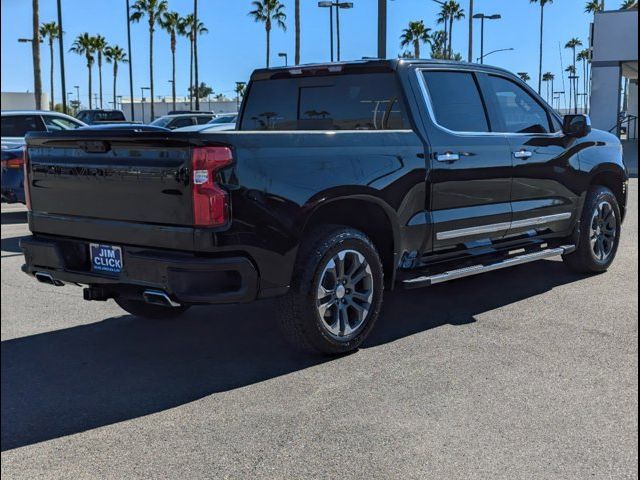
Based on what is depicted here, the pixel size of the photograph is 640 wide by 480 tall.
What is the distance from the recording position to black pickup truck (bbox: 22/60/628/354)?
4109 mm

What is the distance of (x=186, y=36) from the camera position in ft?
243

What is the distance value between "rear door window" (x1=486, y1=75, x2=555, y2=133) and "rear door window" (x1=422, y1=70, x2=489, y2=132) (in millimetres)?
201

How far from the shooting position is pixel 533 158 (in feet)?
20.4

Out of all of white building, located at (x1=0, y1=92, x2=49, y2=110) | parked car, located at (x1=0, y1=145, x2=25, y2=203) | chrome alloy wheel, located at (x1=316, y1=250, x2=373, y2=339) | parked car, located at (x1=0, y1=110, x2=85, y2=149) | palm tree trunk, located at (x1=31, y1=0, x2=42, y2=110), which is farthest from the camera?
white building, located at (x1=0, y1=92, x2=49, y2=110)

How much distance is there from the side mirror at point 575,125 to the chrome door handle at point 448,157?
179 cm

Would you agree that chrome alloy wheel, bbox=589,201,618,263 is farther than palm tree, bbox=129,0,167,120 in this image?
No

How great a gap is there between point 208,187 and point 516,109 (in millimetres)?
3365

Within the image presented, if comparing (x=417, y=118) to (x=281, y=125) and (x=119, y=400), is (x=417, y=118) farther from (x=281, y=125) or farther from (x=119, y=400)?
(x=119, y=400)

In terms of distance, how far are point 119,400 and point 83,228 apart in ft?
3.69

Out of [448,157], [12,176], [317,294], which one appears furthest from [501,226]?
[12,176]

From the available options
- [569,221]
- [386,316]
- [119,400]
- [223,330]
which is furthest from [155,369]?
[569,221]

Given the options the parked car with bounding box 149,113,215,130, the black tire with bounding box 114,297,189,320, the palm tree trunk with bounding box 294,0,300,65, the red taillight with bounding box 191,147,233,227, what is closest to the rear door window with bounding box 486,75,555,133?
the red taillight with bounding box 191,147,233,227

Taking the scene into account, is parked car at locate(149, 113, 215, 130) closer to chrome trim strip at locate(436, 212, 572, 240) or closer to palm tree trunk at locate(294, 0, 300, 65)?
chrome trim strip at locate(436, 212, 572, 240)

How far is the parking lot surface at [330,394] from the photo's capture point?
10.9 ft
